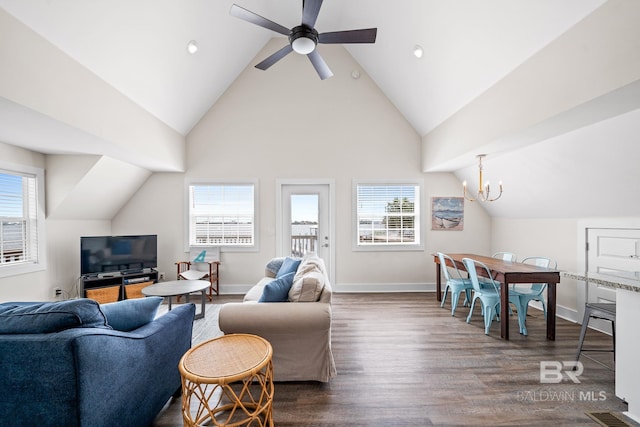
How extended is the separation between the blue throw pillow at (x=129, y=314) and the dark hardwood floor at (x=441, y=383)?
0.71 m

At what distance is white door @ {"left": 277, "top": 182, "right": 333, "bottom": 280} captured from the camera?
16.7 feet

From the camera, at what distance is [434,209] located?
514 centimetres

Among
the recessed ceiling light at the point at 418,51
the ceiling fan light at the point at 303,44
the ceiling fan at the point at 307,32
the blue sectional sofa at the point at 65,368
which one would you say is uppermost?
the recessed ceiling light at the point at 418,51

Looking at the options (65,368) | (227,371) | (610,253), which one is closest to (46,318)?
(65,368)

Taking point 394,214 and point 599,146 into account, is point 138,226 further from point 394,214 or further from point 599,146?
point 599,146

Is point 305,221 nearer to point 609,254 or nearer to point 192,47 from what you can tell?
point 192,47

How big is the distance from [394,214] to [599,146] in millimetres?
2911

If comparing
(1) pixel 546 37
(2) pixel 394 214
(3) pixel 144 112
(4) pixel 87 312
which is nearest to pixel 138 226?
(3) pixel 144 112

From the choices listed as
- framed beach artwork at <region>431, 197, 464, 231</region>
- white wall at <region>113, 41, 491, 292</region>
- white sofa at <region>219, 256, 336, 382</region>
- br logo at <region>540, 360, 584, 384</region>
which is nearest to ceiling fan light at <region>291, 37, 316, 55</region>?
white sofa at <region>219, 256, 336, 382</region>

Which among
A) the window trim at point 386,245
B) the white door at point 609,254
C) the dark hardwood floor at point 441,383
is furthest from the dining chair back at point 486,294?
the window trim at point 386,245

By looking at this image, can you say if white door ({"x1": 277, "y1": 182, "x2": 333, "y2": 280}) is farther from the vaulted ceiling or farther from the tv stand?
the tv stand

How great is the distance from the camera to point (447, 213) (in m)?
5.14

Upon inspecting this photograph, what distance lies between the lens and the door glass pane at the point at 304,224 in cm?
513

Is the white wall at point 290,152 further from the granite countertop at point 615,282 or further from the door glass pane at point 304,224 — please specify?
the granite countertop at point 615,282
